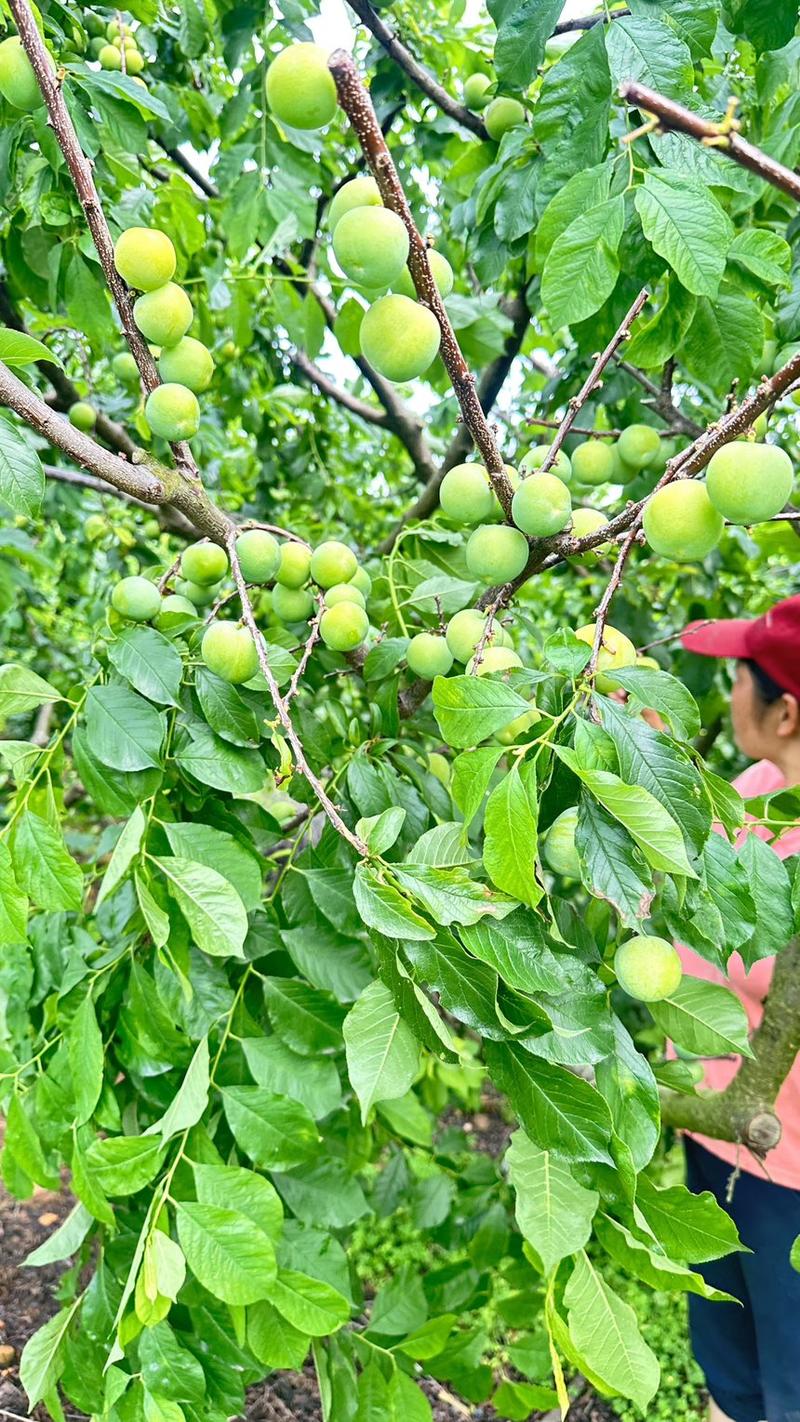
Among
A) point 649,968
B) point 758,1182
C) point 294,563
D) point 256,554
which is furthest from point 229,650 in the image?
point 758,1182

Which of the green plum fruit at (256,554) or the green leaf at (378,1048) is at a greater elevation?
the green plum fruit at (256,554)

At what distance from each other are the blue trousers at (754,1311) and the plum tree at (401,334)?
1.98m

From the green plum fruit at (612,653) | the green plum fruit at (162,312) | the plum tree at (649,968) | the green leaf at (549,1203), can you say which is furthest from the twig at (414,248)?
the green leaf at (549,1203)

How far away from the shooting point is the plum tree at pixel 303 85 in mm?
969

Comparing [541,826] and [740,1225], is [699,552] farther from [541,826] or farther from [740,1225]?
[740,1225]

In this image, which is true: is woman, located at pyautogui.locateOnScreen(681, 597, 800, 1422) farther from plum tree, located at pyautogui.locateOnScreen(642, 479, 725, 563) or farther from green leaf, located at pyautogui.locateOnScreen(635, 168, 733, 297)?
green leaf, located at pyautogui.locateOnScreen(635, 168, 733, 297)

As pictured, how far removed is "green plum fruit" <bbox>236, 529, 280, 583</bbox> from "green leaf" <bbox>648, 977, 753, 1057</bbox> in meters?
0.78

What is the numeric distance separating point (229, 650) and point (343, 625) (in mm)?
186

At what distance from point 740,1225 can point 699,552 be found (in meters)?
1.85

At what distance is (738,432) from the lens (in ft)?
3.09

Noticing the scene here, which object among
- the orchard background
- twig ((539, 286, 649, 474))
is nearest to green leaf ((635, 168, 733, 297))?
the orchard background

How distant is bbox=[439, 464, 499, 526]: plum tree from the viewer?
3.98ft

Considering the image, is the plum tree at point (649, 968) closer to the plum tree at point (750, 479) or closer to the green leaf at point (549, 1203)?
the green leaf at point (549, 1203)

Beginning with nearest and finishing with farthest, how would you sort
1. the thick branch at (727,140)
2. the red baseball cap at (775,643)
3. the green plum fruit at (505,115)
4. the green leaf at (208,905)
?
the thick branch at (727,140), the green leaf at (208,905), the green plum fruit at (505,115), the red baseball cap at (775,643)
